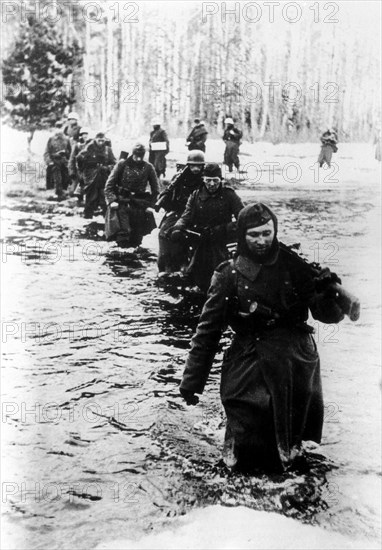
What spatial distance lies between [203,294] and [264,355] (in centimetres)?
342

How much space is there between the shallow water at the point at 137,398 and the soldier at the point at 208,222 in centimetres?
22

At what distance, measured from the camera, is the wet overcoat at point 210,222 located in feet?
20.7

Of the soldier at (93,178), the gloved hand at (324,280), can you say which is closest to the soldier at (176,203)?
the soldier at (93,178)

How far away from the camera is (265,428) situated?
3662 millimetres

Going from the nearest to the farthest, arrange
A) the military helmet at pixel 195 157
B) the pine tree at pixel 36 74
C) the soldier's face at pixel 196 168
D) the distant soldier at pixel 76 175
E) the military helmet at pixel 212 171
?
the pine tree at pixel 36 74
the military helmet at pixel 212 171
the military helmet at pixel 195 157
the soldier's face at pixel 196 168
the distant soldier at pixel 76 175

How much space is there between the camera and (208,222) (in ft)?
21.3

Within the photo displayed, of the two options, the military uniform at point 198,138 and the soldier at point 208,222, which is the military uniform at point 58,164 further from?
the soldier at point 208,222

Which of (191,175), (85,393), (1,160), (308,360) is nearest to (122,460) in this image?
(85,393)

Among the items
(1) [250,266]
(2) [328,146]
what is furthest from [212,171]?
(1) [250,266]

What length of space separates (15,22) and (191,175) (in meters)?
2.47

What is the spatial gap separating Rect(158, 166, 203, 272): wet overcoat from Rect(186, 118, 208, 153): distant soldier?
1.38 feet

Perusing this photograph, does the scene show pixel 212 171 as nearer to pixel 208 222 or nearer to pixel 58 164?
pixel 208 222

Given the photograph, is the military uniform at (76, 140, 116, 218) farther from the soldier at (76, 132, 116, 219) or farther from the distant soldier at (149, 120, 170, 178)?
the distant soldier at (149, 120, 170, 178)

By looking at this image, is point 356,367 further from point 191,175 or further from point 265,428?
point 191,175
